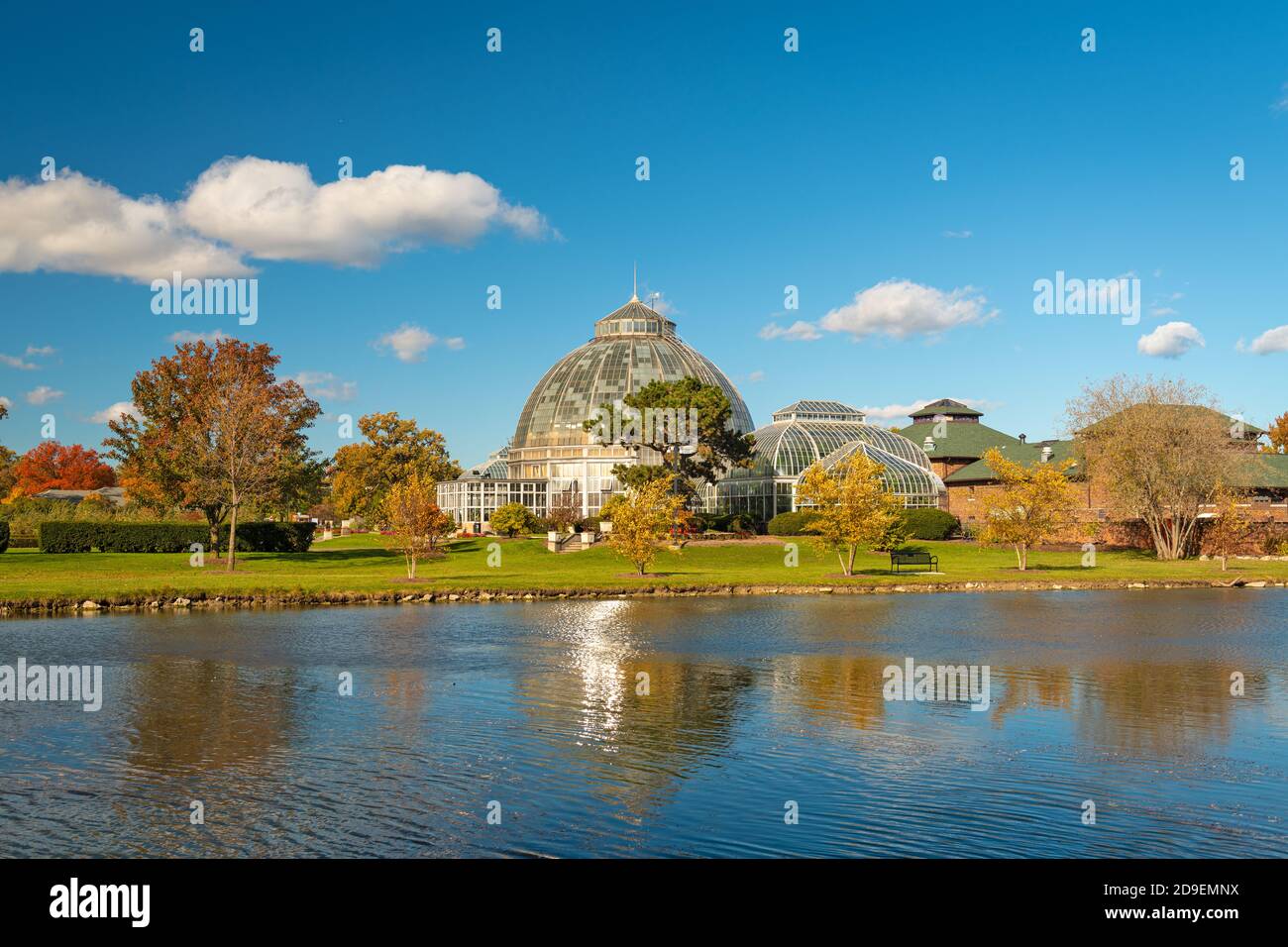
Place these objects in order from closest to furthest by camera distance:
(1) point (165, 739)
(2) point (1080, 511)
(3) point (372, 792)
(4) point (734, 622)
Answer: (3) point (372, 792) < (1) point (165, 739) < (4) point (734, 622) < (2) point (1080, 511)

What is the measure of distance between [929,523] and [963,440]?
39.1 metres

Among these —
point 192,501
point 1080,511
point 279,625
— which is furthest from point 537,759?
point 1080,511

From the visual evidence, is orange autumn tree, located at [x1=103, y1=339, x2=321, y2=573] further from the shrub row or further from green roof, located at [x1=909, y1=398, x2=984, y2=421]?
green roof, located at [x1=909, y1=398, x2=984, y2=421]

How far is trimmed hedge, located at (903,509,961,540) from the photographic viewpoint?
261 ft

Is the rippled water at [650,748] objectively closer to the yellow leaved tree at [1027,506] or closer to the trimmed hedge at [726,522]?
the yellow leaved tree at [1027,506]

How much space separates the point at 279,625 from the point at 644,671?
17266 mm

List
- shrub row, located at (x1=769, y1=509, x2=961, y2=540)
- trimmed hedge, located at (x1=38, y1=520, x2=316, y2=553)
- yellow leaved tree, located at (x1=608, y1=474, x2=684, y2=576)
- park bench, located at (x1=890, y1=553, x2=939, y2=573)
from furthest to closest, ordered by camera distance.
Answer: shrub row, located at (x1=769, y1=509, x2=961, y2=540)
trimmed hedge, located at (x1=38, y1=520, x2=316, y2=553)
park bench, located at (x1=890, y1=553, x2=939, y2=573)
yellow leaved tree, located at (x1=608, y1=474, x2=684, y2=576)

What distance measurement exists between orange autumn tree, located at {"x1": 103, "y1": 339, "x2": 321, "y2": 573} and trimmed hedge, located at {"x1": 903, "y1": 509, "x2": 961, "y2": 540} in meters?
42.8

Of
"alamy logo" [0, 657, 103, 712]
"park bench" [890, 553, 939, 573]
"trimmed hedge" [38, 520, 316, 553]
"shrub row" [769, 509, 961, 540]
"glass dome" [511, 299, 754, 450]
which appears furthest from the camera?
"glass dome" [511, 299, 754, 450]

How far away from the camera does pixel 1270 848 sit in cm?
1270

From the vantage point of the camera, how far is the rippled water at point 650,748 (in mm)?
13594

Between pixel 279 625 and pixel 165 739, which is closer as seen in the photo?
pixel 165 739
